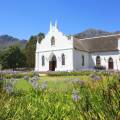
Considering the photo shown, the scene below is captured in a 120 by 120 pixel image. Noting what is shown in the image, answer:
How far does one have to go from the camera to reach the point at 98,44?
53.2 metres

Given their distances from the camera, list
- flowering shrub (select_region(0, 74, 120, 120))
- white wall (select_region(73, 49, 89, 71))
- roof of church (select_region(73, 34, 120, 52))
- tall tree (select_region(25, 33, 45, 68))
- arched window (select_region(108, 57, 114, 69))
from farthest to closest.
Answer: tall tree (select_region(25, 33, 45, 68)), roof of church (select_region(73, 34, 120, 52)), arched window (select_region(108, 57, 114, 69)), white wall (select_region(73, 49, 89, 71)), flowering shrub (select_region(0, 74, 120, 120))

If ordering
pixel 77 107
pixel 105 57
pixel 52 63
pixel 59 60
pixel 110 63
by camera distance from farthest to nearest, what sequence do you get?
pixel 52 63 < pixel 59 60 < pixel 105 57 < pixel 110 63 < pixel 77 107

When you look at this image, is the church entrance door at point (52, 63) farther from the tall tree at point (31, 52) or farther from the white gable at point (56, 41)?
the tall tree at point (31, 52)

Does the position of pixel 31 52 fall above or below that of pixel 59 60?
above

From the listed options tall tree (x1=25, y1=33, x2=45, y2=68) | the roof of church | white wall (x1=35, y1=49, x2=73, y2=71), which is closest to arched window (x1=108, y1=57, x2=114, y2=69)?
the roof of church

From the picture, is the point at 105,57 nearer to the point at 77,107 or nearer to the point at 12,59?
the point at 12,59

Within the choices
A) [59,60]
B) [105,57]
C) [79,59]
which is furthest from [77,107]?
[59,60]

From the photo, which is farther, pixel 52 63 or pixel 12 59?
pixel 12 59

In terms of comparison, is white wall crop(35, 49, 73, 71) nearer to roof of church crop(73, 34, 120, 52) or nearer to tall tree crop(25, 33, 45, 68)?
roof of church crop(73, 34, 120, 52)

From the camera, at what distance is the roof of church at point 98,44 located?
5083 cm

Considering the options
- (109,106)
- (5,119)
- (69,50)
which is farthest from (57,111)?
(69,50)

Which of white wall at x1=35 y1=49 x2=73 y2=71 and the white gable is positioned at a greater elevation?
the white gable

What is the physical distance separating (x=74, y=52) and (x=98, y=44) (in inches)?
217

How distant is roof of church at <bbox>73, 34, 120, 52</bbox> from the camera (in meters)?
50.8
